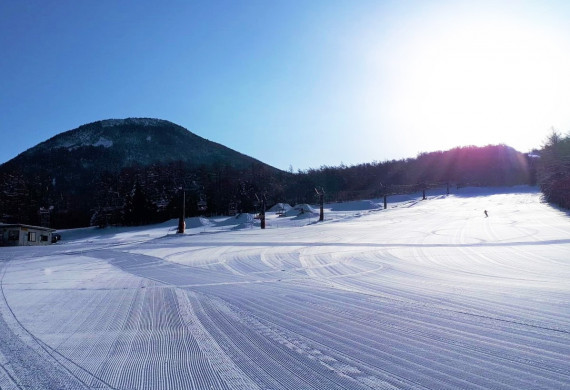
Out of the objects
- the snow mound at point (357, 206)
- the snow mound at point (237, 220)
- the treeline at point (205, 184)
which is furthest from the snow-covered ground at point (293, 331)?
the treeline at point (205, 184)

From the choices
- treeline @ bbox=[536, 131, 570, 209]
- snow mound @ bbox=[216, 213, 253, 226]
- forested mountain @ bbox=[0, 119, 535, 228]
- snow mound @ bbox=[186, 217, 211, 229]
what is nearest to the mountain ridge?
forested mountain @ bbox=[0, 119, 535, 228]

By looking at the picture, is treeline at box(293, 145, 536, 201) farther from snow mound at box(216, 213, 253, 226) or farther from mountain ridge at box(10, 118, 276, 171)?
mountain ridge at box(10, 118, 276, 171)

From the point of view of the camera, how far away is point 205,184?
75125 millimetres

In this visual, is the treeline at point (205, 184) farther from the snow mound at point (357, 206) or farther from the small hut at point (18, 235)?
the small hut at point (18, 235)

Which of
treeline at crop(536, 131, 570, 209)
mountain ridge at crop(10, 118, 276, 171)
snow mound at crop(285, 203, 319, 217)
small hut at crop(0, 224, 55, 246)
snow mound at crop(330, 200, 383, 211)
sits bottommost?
small hut at crop(0, 224, 55, 246)

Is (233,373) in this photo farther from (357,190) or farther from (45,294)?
(357,190)

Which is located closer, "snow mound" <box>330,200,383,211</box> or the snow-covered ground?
the snow-covered ground

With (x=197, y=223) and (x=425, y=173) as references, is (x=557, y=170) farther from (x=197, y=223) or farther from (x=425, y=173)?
(x=425, y=173)

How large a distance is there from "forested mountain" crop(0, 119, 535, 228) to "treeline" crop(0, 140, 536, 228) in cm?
18

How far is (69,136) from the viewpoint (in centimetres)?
12800

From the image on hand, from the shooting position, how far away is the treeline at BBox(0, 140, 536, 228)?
66375 mm

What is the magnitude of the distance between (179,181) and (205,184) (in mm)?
4839

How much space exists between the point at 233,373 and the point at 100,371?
3.63ft

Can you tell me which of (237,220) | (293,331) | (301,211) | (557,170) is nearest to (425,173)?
(301,211)
